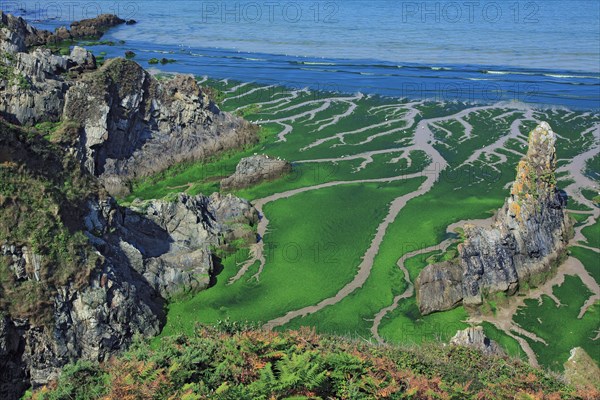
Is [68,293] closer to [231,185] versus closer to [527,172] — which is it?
[231,185]

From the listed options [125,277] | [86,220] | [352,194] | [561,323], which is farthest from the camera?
[352,194]

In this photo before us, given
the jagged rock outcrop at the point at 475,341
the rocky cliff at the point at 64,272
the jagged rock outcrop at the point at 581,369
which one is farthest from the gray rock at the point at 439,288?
the rocky cliff at the point at 64,272

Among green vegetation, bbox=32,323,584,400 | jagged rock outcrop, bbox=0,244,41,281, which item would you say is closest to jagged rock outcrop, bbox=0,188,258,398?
jagged rock outcrop, bbox=0,244,41,281

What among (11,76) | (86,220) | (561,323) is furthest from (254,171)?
(561,323)

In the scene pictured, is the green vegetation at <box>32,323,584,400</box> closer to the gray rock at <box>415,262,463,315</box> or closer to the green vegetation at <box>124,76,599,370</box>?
the green vegetation at <box>124,76,599,370</box>

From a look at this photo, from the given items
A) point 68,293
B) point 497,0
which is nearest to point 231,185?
point 68,293

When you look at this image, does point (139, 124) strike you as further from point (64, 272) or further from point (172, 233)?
point (64, 272)

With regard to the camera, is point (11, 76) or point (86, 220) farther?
point (11, 76)
